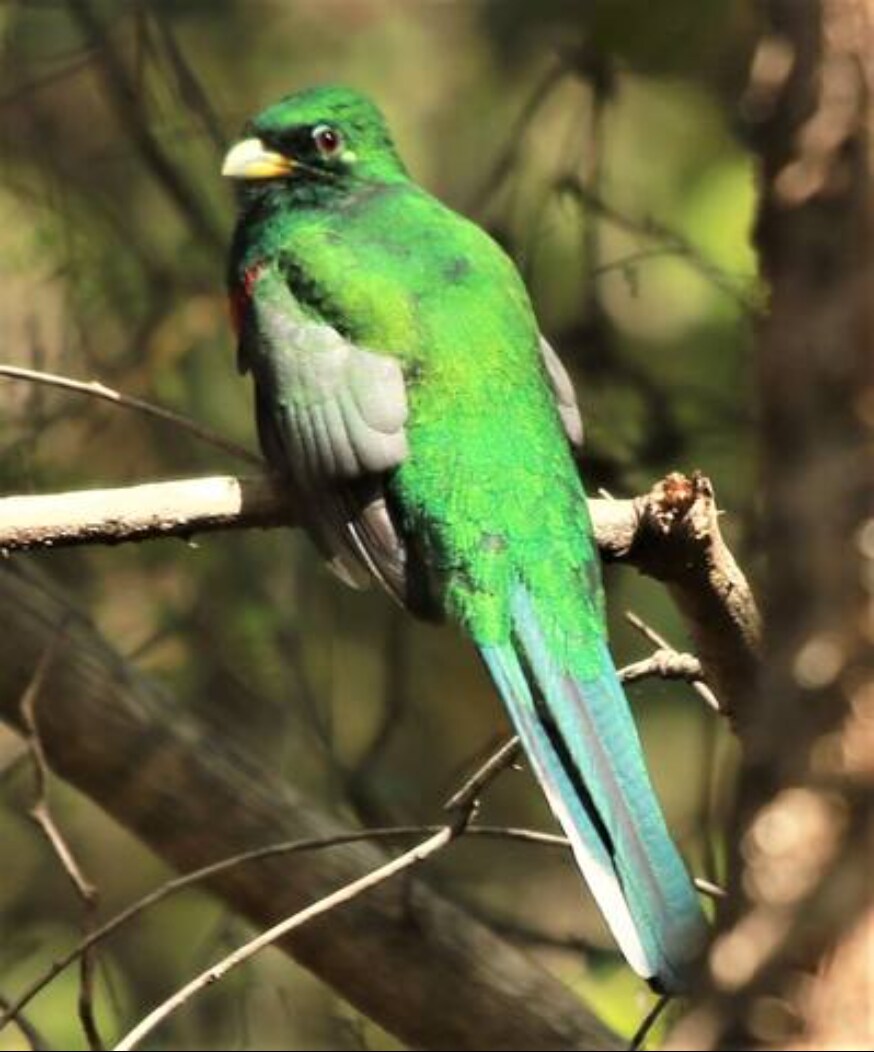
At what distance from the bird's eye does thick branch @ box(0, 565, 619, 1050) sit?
3.09 feet

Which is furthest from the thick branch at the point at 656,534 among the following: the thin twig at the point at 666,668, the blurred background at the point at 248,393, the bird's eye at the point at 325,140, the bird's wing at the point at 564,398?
the bird's eye at the point at 325,140

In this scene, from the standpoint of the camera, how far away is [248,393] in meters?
5.34

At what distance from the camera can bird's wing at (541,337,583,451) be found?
3.93m

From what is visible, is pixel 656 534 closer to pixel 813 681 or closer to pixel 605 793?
pixel 605 793

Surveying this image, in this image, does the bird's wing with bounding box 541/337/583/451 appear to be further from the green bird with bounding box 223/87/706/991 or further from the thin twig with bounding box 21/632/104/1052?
the thin twig with bounding box 21/632/104/1052

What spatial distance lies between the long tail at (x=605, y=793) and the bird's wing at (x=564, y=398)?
44 centimetres

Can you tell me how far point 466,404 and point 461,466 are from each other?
0.44 feet

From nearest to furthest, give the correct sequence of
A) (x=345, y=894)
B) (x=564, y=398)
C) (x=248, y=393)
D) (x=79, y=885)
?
(x=345, y=894)
(x=79, y=885)
(x=564, y=398)
(x=248, y=393)

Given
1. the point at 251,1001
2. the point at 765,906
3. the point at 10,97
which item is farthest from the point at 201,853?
the point at 765,906

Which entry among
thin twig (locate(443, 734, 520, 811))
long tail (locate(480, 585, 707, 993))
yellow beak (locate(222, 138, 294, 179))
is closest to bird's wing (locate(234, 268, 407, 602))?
long tail (locate(480, 585, 707, 993))

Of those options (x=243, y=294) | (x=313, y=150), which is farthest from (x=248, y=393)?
(x=243, y=294)

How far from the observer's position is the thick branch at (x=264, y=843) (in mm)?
3992

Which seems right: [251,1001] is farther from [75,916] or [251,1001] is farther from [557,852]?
[557,852]

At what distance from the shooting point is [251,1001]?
16.0 ft
